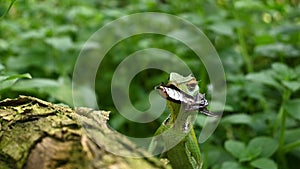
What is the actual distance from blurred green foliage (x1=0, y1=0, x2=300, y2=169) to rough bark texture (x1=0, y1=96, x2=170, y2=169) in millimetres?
432

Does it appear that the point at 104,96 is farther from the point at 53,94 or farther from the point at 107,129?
the point at 107,129

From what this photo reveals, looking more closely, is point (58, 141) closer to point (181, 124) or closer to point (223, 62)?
point (181, 124)

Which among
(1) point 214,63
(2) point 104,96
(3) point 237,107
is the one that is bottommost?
(2) point 104,96

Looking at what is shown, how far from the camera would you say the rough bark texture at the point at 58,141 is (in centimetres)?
55

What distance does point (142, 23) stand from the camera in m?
1.85

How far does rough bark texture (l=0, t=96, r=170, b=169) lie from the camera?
551 millimetres

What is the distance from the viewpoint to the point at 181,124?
0.68 m

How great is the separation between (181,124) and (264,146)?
0.47 m

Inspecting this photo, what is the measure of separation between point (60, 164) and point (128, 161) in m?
0.08

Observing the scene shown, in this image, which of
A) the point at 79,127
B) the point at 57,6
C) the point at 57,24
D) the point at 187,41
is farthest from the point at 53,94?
the point at 57,6

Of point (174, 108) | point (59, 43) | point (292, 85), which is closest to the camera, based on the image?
point (174, 108)

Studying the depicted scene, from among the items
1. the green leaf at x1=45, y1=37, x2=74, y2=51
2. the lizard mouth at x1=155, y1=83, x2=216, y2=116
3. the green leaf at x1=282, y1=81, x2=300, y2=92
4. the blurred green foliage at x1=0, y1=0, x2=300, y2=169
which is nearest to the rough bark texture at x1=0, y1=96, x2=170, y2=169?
the lizard mouth at x1=155, y1=83, x2=216, y2=116

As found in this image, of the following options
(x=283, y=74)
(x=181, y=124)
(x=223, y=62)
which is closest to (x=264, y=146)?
(x=283, y=74)

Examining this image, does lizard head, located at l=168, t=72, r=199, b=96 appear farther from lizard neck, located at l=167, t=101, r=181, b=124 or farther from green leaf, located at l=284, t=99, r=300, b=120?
green leaf, located at l=284, t=99, r=300, b=120
